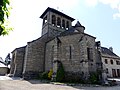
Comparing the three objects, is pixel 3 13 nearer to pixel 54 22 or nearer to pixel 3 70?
pixel 54 22

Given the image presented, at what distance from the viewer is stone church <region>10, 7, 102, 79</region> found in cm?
1664

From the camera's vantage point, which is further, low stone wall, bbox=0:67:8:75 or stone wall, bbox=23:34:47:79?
low stone wall, bbox=0:67:8:75

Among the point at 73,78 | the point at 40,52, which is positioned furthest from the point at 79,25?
the point at 73,78

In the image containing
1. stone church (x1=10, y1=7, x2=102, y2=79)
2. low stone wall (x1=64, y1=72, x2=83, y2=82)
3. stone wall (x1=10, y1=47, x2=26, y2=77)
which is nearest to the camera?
low stone wall (x1=64, y1=72, x2=83, y2=82)

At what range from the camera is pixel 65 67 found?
1733 cm

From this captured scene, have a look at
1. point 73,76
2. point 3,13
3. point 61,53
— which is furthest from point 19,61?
point 3,13

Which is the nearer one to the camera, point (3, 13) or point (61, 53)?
point (3, 13)

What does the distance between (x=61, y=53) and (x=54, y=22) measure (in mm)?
9132

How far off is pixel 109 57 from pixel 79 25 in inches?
574

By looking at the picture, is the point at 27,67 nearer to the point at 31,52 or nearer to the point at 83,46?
the point at 31,52

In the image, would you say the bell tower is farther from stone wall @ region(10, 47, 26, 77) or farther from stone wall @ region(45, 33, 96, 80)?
stone wall @ region(10, 47, 26, 77)

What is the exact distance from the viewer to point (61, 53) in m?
18.1

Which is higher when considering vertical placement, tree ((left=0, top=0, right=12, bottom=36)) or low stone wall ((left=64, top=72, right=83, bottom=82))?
tree ((left=0, top=0, right=12, bottom=36))

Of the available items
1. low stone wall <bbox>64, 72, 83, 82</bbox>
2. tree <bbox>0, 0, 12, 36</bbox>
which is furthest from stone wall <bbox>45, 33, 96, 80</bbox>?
tree <bbox>0, 0, 12, 36</bbox>
